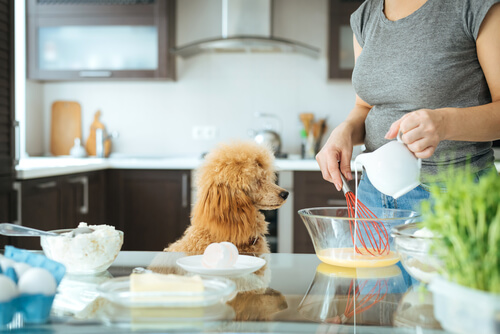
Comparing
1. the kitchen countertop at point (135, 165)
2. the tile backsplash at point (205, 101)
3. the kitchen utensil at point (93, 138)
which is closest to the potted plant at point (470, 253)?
the kitchen countertop at point (135, 165)

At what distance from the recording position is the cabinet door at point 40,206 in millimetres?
2258

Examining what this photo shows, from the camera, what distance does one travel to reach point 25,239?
218 cm

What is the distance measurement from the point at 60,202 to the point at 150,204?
2.08ft

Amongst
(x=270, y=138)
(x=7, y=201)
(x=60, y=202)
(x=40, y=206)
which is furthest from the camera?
(x=270, y=138)

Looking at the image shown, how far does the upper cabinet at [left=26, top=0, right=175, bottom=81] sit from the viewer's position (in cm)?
329

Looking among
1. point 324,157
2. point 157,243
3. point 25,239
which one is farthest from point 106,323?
point 157,243

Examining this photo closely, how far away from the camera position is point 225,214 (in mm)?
1265

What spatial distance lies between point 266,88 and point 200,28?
0.66m

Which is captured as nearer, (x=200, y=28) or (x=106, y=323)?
(x=106, y=323)

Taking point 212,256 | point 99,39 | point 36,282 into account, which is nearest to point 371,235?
point 212,256

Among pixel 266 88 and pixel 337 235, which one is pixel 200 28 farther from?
pixel 337 235

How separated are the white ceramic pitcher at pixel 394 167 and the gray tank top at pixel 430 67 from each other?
31 centimetres

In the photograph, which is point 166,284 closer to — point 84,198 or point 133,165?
point 84,198

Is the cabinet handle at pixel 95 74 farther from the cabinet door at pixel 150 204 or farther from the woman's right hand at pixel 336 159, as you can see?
the woman's right hand at pixel 336 159
